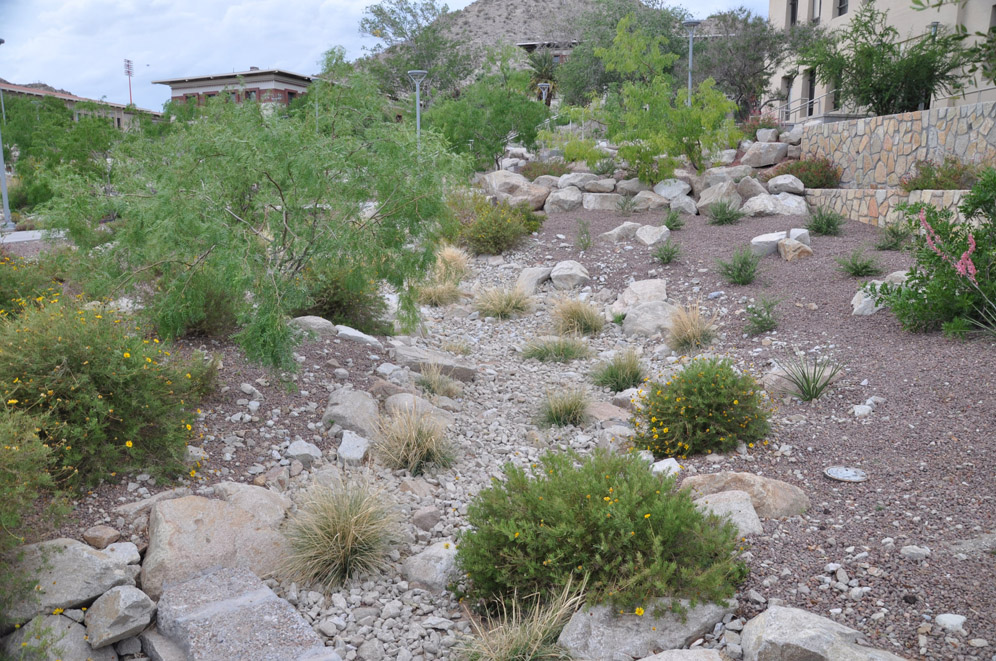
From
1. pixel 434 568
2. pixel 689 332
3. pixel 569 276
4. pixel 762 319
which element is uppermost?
pixel 569 276

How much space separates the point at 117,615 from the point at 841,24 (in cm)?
2883

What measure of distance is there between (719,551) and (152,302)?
212 inches

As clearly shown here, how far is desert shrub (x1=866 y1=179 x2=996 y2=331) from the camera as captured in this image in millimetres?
7188

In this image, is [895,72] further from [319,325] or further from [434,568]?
[434,568]

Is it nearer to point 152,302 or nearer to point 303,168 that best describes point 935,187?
point 303,168

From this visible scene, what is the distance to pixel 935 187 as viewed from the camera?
42.3 feet

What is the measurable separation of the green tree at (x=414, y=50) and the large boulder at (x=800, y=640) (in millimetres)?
42378

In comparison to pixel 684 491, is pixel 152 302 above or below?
above

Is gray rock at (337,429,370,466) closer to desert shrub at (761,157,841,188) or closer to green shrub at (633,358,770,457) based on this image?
green shrub at (633,358,770,457)

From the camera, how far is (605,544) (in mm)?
3848

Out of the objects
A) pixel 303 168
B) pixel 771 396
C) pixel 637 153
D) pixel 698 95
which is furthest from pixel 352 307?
pixel 698 95

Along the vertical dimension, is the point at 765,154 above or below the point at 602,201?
above

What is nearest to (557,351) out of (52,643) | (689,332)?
(689,332)

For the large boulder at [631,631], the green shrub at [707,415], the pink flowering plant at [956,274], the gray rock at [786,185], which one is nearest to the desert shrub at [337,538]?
the large boulder at [631,631]
